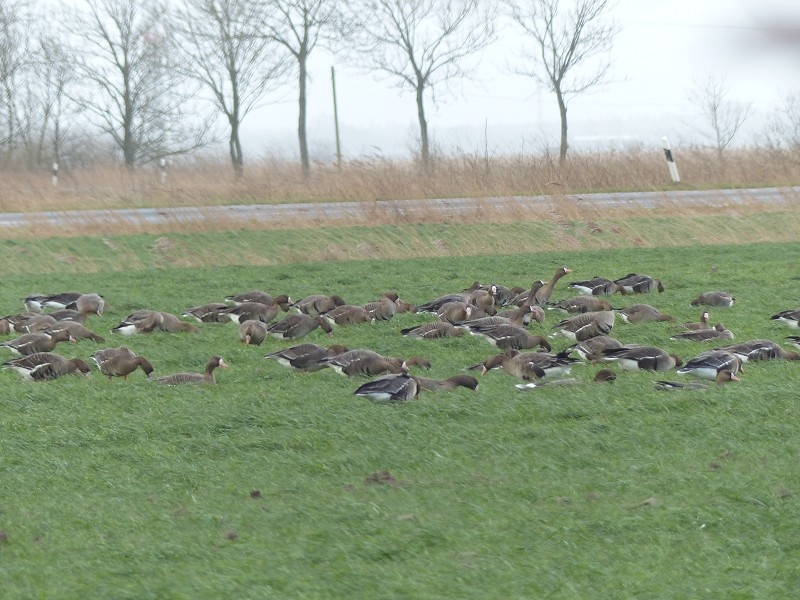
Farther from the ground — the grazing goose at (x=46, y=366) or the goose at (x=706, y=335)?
the grazing goose at (x=46, y=366)

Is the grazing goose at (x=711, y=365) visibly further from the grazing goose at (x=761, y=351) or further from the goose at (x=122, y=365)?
the goose at (x=122, y=365)

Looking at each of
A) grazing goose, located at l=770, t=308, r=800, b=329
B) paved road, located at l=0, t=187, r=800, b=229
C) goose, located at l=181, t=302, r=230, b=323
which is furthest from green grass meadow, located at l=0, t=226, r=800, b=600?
paved road, located at l=0, t=187, r=800, b=229

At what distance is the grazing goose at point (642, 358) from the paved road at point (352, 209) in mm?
12848

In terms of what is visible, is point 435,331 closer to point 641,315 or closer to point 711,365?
point 641,315

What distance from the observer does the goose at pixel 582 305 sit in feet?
42.4

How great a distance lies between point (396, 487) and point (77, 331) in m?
6.34

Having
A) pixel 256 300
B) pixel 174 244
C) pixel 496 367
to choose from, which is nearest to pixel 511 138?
pixel 174 244

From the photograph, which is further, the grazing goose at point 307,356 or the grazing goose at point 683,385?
the grazing goose at point 307,356

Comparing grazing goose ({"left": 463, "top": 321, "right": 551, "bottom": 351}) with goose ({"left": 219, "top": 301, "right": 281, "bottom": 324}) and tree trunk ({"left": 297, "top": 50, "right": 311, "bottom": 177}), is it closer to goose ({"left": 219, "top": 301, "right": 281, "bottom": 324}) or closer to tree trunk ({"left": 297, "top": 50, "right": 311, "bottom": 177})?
goose ({"left": 219, "top": 301, "right": 281, "bottom": 324})

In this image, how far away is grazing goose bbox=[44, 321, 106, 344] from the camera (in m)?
11.6

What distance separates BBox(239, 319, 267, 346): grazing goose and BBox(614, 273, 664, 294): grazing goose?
17.5 ft

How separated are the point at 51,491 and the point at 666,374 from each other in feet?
16.4

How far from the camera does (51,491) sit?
20.7 feet

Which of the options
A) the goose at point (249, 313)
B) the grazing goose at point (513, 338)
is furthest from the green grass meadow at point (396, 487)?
the goose at point (249, 313)
